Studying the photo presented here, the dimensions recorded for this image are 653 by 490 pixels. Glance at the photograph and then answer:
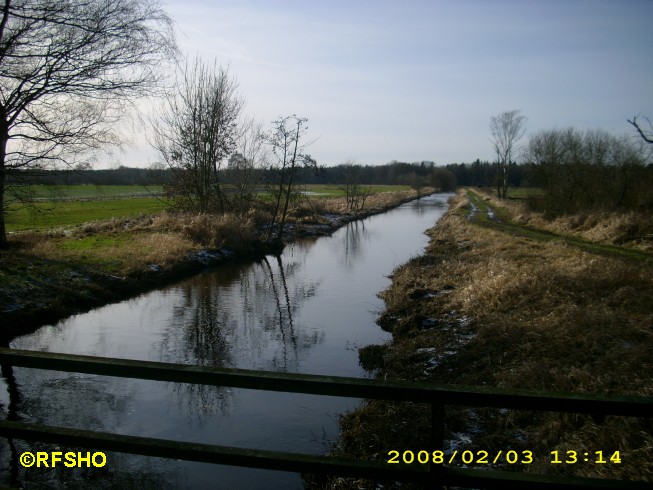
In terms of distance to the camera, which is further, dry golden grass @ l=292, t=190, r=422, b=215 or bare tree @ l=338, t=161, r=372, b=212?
bare tree @ l=338, t=161, r=372, b=212

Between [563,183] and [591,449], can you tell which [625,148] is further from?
[591,449]

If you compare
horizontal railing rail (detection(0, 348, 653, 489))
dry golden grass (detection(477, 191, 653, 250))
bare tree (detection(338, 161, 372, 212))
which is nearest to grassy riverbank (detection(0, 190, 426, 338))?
horizontal railing rail (detection(0, 348, 653, 489))

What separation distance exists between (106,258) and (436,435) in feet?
58.0

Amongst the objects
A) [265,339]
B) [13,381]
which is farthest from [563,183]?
[13,381]

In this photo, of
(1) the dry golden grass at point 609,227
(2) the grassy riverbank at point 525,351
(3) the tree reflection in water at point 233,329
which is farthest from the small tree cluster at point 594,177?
(3) the tree reflection in water at point 233,329

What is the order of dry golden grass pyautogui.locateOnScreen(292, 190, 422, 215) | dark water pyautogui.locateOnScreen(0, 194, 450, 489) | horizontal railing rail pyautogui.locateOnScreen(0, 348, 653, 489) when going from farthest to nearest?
dry golden grass pyautogui.locateOnScreen(292, 190, 422, 215), dark water pyautogui.locateOnScreen(0, 194, 450, 489), horizontal railing rail pyautogui.locateOnScreen(0, 348, 653, 489)

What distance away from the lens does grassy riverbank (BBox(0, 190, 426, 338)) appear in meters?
12.9

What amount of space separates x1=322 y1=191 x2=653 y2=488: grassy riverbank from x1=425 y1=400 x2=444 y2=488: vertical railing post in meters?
2.65

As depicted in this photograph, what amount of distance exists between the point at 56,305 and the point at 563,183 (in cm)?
2916

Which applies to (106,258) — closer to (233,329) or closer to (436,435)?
(233,329)

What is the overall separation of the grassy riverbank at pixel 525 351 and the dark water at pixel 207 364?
941 millimetres

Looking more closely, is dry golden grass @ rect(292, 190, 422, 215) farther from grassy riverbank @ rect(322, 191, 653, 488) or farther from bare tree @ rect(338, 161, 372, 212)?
grassy riverbank @ rect(322, 191, 653, 488)

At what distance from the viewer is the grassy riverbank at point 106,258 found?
12.9 meters

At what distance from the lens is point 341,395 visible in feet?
9.16
